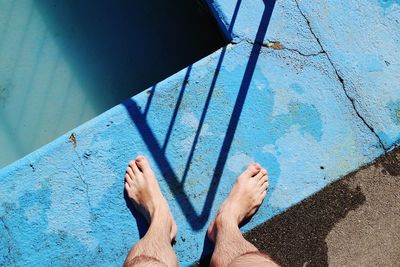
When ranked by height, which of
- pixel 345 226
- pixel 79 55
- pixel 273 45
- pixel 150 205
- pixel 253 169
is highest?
pixel 79 55

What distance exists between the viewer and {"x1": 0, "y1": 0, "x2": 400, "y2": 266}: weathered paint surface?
9.29ft

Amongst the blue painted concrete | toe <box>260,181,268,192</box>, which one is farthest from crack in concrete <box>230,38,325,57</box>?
toe <box>260,181,268,192</box>

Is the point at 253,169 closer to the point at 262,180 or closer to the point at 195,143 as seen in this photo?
the point at 262,180

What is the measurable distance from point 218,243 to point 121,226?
624mm

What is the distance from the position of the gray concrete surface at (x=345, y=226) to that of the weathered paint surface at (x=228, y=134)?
85 mm

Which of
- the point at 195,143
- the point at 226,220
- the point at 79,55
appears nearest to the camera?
the point at 226,220

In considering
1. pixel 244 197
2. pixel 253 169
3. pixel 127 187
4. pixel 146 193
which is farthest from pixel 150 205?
pixel 253 169

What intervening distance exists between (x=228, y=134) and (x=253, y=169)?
28cm

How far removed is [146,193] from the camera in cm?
284

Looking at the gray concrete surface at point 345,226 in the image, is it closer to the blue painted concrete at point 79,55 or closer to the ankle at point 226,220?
the ankle at point 226,220

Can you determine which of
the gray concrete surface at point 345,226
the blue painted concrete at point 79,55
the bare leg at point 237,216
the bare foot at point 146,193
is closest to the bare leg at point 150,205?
the bare foot at point 146,193

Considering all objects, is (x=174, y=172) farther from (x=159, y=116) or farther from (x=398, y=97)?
(x=398, y=97)

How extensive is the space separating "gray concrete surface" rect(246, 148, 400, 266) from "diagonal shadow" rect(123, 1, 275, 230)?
365 millimetres

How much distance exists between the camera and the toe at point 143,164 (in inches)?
113
